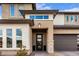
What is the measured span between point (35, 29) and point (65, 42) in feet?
6.74

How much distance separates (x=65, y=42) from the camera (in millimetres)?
9039

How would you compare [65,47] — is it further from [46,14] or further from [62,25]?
[46,14]

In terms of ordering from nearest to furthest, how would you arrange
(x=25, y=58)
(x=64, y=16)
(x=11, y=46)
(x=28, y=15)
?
(x=25, y=58) < (x=11, y=46) < (x=28, y=15) < (x=64, y=16)

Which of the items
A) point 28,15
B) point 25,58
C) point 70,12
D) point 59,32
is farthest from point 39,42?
point 25,58

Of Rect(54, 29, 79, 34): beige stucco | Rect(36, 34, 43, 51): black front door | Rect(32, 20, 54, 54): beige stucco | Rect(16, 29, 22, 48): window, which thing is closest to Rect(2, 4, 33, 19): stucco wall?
Rect(32, 20, 54, 54): beige stucco

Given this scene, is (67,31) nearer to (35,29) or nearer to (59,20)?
(59,20)

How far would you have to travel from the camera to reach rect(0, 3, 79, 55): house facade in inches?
225

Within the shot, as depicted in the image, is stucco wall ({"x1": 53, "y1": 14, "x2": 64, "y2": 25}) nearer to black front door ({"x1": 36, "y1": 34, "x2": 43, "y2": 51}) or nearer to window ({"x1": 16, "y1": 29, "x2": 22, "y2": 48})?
black front door ({"x1": 36, "y1": 34, "x2": 43, "y2": 51})

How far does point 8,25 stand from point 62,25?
401 cm

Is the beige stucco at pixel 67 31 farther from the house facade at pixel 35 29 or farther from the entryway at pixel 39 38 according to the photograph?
the entryway at pixel 39 38

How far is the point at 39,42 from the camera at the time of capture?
27.2 ft

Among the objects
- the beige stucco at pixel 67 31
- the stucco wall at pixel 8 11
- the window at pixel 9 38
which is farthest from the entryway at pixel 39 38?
the window at pixel 9 38

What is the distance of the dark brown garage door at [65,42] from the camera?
8867 mm

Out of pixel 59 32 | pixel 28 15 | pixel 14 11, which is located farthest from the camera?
pixel 59 32
